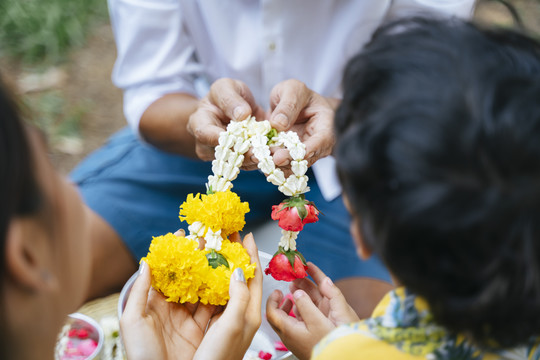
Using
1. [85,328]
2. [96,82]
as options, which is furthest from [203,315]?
[96,82]

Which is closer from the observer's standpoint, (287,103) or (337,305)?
(337,305)

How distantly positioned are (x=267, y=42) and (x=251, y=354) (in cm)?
87

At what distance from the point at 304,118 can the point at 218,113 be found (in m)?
0.23

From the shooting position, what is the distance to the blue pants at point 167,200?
143cm

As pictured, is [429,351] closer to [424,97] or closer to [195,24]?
[424,97]

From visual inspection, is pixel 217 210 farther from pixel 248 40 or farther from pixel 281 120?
pixel 248 40

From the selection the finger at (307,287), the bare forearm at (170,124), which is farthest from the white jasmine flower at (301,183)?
the bare forearm at (170,124)

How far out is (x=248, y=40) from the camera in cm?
154

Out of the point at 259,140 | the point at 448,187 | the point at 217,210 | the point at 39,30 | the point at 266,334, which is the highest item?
the point at 448,187

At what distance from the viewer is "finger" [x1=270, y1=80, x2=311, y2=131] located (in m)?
1.23

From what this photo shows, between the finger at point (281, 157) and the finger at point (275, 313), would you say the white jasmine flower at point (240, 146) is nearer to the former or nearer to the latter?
the finger at point (281, 157)

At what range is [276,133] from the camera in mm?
1233

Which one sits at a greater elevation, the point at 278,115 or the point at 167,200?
the point at 278,115

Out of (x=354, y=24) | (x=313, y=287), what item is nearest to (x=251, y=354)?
(x=313, y=287)
